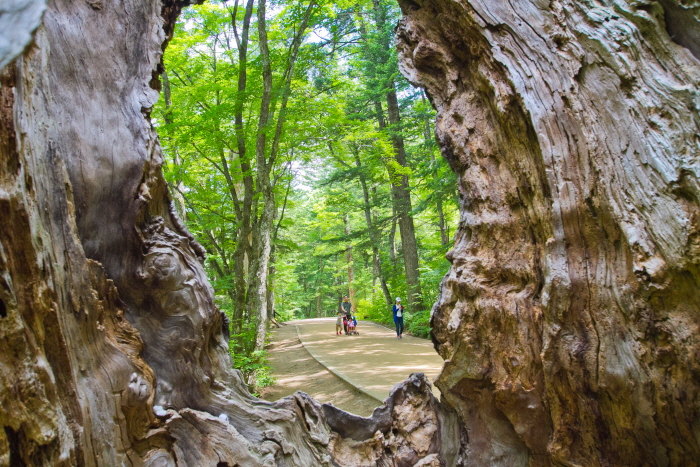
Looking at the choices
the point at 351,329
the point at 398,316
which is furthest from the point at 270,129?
the point at 351,329

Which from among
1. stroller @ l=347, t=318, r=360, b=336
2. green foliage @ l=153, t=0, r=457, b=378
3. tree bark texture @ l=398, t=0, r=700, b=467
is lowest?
stroller @ l=347, t=318, r=360, b=336

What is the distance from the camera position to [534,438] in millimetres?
3459

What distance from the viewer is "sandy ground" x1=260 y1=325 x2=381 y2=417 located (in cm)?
787

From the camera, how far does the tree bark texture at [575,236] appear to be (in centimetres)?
284

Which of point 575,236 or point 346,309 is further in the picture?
point 346,309

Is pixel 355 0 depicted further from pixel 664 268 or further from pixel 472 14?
pixel 664 268

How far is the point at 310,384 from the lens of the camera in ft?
32.1

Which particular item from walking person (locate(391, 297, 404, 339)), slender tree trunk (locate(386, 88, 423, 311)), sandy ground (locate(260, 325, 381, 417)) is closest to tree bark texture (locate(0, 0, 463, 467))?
sandy ground (locate(260, 325, 381, 417))

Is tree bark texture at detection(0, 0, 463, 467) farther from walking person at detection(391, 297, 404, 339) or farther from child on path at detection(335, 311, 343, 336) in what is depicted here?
child on path at detection(335, 311, 343, 336)

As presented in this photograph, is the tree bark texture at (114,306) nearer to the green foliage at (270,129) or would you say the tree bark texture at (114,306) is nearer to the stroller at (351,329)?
the green foliage at (270,129)

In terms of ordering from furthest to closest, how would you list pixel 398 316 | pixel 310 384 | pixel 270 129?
pixel 398 316 < pixel 270 129 < pixel 310 384

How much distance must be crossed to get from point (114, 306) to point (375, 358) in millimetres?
9076

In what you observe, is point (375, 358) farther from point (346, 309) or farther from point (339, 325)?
point (339, 325)

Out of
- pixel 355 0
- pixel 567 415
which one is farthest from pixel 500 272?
pixel 355 0
